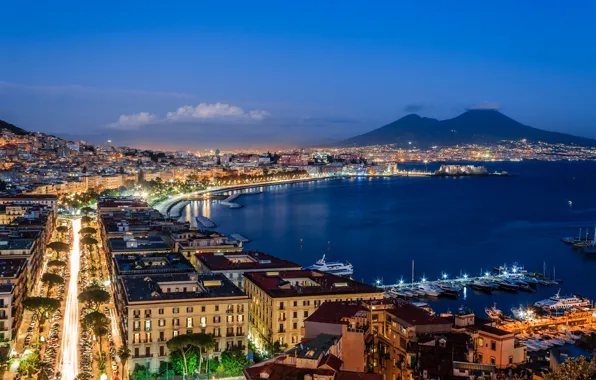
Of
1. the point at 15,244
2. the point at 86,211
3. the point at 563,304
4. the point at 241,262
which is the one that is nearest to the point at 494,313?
the point at 563,304

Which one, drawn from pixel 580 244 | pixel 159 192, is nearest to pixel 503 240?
pixel 580 244

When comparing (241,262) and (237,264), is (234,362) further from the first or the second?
(241,262)

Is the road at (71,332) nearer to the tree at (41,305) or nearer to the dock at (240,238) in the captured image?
the tree at (41,305)

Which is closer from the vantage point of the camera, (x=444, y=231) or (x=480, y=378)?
(x=480, y=378)

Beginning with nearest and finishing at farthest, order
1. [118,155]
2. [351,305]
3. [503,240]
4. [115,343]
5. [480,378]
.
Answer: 1. [480,378]
2. [351,305]
3. [115,343]
4. [503,240]
5. [118,155]

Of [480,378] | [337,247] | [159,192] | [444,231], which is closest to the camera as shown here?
[480,378]

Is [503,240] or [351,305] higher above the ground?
[351,305]

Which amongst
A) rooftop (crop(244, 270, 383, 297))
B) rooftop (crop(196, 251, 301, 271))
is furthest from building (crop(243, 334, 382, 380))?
rooftop (crop(196, 251, 301, 271))

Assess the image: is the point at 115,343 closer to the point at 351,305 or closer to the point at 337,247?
the point at 351,305
